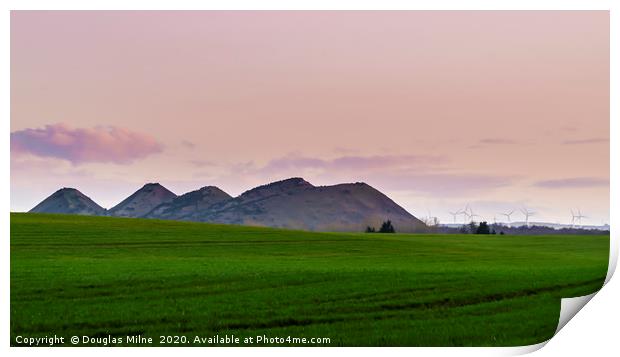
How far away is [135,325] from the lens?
12148 millimetres

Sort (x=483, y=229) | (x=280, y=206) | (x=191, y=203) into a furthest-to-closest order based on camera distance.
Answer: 1. (x=483, y=229)
2. (x=280, y=206)
3. (x=191, y=203)

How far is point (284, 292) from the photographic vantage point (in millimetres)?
13797

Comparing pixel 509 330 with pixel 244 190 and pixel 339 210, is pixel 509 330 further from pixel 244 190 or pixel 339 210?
pixel 244 190

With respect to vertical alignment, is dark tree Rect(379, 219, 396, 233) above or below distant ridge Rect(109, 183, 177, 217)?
below

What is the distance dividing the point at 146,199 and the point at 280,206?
2.52 metres

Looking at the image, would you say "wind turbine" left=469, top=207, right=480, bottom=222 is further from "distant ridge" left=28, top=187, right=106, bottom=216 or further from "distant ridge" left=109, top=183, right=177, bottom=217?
"distant ridge" left=28, top=187, right=106, bottom=216

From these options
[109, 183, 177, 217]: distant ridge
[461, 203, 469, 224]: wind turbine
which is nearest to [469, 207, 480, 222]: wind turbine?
[461, 203, 469, 224]: wind turbine

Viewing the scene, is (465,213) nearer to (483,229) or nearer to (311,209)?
(483,229)

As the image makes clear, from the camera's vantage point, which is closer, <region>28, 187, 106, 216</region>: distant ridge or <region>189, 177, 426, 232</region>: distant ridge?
<region>28, 187, 106, 216</region>: distant ridge

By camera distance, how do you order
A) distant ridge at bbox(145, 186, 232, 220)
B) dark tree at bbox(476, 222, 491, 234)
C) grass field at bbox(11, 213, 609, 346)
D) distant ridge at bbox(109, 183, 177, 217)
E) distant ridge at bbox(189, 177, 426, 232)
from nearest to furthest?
grass field at bbox(11, 213, 609, 346)
distant ridge at bbox(109, 183, 177, 217)
distant ridge at bbox(145, 186, 232, 220)
distant ridge at bbox(189, 177, 426, 232)
dark tree at bbox(476, 222, 491, 234)

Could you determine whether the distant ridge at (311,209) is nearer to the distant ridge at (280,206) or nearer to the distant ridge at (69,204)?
the distant ridge at (280,206)

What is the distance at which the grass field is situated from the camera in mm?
12312

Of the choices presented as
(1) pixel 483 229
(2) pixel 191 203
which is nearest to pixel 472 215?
(1) pixel 483 229
